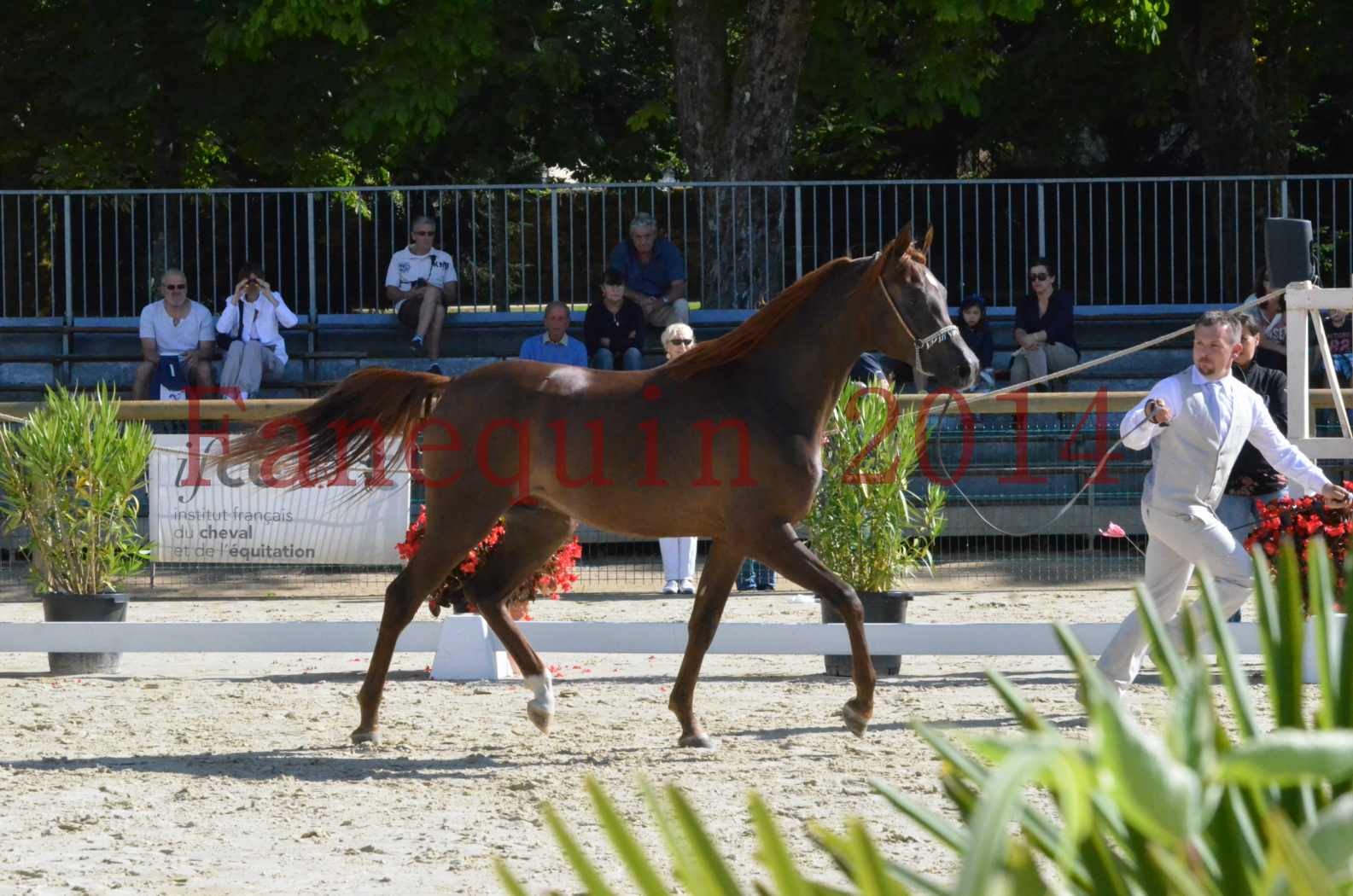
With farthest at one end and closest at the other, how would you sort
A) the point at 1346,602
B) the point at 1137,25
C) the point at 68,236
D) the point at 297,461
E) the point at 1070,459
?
the point at 1137,25, the point at 68,236, the point at 1070,459, the point at 297,461, the point at 1346,602

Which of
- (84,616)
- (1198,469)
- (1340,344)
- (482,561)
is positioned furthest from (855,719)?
(1340,344)

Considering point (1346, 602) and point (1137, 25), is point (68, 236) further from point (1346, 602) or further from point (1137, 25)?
point (1346, 602)

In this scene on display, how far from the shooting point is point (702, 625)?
664 cm

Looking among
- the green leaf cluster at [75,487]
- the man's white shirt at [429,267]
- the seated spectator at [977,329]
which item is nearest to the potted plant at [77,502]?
the green leaf cluster at [75,487]

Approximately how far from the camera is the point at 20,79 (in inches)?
740

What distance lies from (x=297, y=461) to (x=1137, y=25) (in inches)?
460

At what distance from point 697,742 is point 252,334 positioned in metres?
8.67

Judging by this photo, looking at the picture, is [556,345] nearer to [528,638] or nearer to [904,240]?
[528,638]

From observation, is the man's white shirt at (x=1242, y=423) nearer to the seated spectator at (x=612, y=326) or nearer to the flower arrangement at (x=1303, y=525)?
the flower arrangement at (x=1303, y=525)

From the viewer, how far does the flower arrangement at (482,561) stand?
7996 millimetres

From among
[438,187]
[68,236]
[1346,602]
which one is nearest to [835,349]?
[1346,602]

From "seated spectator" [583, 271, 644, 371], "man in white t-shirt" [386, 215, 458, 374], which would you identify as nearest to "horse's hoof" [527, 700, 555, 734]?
"seated spectator" [583, 271, 644, 371]

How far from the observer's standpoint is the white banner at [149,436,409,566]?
1074 centimetres

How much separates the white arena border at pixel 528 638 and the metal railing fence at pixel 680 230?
743 cm
